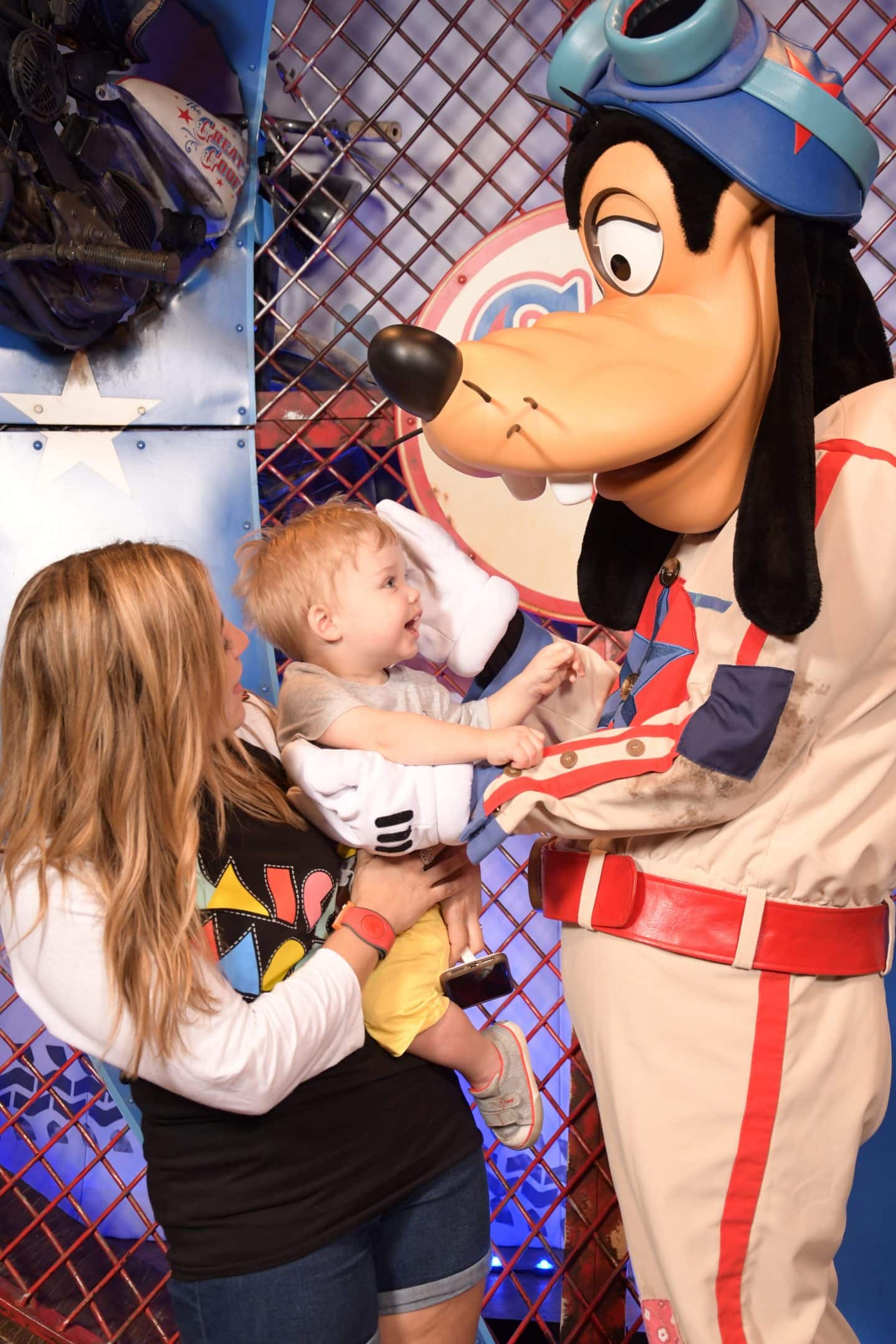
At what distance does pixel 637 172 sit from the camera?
0.80m

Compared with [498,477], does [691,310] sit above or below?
above

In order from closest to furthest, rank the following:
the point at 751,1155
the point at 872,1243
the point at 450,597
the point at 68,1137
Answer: the point at 751,1155, the point at 450,597, the point at 872,1243, the point at 68,1137

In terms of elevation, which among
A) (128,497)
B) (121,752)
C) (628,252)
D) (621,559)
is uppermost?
(628,252)

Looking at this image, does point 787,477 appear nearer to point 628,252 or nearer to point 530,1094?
point 628,252

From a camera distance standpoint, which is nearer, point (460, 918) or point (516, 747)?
point (516, 747)

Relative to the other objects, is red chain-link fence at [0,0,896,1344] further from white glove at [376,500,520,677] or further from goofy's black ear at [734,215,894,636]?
goofy's black ear at [734,215,894,636]

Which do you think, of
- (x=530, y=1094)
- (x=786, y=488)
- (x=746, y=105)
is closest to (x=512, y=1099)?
(x=530, y=1094)

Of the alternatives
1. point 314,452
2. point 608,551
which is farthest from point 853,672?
point 314,452

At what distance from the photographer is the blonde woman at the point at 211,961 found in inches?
32.9

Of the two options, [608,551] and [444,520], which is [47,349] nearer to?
[444,520]

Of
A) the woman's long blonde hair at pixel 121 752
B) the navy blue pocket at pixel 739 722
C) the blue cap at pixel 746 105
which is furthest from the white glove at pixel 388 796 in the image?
the blue cap at pixel 746 105

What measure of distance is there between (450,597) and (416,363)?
0.35 metres

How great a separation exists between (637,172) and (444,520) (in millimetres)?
682

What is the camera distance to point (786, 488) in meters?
0.76
